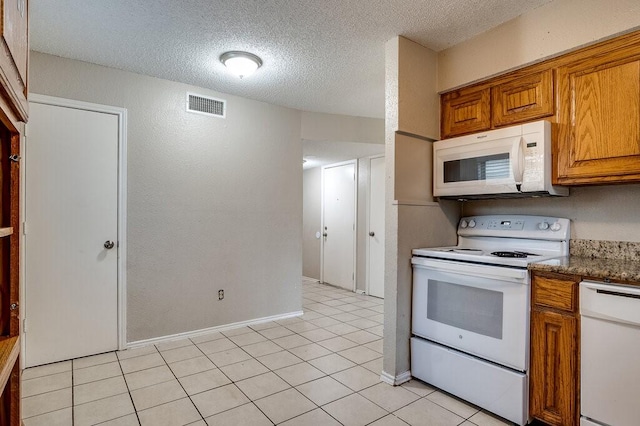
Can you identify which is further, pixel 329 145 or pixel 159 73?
pixel 329 145

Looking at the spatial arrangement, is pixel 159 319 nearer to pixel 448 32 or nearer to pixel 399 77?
pixel 399 77

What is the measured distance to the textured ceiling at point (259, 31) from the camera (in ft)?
6.80

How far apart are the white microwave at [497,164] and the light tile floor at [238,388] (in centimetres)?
135

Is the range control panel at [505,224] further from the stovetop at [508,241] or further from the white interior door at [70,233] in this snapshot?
the white interior door at [70,233]

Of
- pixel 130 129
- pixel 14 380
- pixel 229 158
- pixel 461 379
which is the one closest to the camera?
pixel 14 380

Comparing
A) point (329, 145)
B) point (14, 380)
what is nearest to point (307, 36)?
point (329, 145)

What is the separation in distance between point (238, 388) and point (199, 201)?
1.74 meters

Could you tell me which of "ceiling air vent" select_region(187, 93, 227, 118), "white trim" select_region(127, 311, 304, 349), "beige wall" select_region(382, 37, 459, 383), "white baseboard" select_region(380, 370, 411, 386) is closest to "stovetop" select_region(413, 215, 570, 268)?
"beige wall" select_region(382, 37, 459, 383)

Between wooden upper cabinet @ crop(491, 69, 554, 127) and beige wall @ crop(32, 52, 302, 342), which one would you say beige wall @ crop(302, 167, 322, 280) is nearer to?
beige wall @ crop(32, 52, 302, 342)

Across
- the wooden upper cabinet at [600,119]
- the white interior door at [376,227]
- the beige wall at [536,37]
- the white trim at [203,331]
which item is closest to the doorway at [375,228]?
the white interior door at [376,227]

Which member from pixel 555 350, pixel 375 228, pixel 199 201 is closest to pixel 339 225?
pixel 375 228

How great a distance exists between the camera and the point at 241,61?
267 centimetres

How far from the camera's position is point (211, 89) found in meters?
3.36

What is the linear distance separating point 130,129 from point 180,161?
473 millimetres
